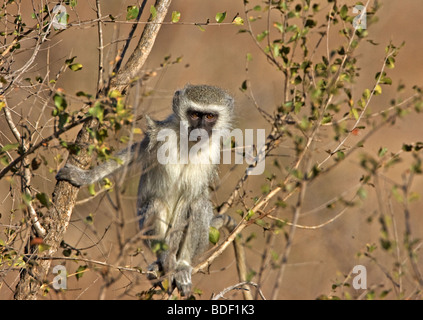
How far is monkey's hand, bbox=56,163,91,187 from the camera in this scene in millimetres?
4953

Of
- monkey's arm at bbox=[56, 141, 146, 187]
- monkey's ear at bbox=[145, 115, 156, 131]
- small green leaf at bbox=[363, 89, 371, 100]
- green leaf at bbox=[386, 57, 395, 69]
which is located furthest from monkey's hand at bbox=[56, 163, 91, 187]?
green leaf at bbox=[386, 57, 395, 69]

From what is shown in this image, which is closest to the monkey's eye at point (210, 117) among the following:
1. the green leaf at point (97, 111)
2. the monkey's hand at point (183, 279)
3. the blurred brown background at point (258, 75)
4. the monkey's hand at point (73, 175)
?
the monkey's hand at point (73, 175)

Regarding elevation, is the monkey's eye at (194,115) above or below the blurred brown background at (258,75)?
below

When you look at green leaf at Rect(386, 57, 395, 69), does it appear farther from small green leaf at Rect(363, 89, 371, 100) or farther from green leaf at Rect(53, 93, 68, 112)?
green leaf at Rect(53, 93, 68, 112)

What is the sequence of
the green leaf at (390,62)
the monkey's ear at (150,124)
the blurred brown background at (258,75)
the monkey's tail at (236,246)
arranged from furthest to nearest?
the blurred brown background at (258,75)
the monkey's ear at (150,124)
the monkey's tail at (236,246)
the green leaf at (390,62)

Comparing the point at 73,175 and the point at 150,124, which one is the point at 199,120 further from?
the point at 73,175

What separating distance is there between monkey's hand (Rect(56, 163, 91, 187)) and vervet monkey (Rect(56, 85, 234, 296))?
448 mm

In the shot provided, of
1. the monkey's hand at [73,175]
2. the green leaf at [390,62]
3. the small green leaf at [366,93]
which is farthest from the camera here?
the monkey's hand at [73,175]

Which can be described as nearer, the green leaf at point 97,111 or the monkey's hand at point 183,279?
the green leaf at point 97,111

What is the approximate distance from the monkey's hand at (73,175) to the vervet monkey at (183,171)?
0.45 m

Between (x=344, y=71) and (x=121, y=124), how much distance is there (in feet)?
5.47

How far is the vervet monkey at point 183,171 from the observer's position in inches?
220

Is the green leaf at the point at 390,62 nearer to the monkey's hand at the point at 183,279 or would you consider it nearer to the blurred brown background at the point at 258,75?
the monkey's hand at the point at 183,279

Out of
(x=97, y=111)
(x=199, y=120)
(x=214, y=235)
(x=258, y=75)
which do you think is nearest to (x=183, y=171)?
(x=199, y=120)
